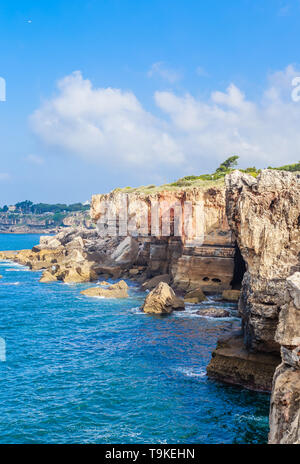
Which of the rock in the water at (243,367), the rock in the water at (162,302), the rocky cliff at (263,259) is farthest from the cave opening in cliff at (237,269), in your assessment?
the rock in the water at (243,367)

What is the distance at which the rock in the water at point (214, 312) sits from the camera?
3588 centimetres

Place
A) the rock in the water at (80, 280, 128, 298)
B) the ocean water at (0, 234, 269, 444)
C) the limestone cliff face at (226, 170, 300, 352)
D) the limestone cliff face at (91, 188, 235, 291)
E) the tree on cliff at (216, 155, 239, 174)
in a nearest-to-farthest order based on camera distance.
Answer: the ocean water at (0, 234, 269, 444) → the limestone cliff face at (226, 170, 300, 352) → the limestone cliff face at (91, 188, 235, 291) → the rock in the water at (80, 280, 128, 298) → the tree on cliff at (216, 155, 239, 174)

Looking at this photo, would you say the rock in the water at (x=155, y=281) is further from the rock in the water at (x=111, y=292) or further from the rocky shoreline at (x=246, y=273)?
the rock in the water at (x=111, y=292)

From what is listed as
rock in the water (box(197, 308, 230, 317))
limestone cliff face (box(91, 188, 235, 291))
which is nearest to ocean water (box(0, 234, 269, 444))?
rock in the water (box(197, 308, 230, 317))

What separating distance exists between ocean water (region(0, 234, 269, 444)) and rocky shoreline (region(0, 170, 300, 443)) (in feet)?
6.86

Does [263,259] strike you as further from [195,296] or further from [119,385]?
[195,296]

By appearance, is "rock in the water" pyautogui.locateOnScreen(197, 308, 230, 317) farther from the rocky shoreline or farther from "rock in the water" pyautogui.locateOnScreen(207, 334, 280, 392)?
"rock in the water" pyautogui.locateOnScreen(207, 334, 280, 392)

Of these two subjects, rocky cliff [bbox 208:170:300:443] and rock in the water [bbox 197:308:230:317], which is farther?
rock in the water [bbox 197:308:230:317]

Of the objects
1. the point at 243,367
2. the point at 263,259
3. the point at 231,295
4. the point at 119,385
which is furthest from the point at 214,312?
the point at 119,385

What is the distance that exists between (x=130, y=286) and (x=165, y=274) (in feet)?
17.0

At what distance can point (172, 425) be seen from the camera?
58.3 feet

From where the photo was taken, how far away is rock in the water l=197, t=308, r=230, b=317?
118ft

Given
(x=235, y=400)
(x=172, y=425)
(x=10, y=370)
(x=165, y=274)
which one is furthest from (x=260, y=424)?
(x=165, y=274)

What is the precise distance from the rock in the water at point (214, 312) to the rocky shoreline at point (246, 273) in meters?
0.22
